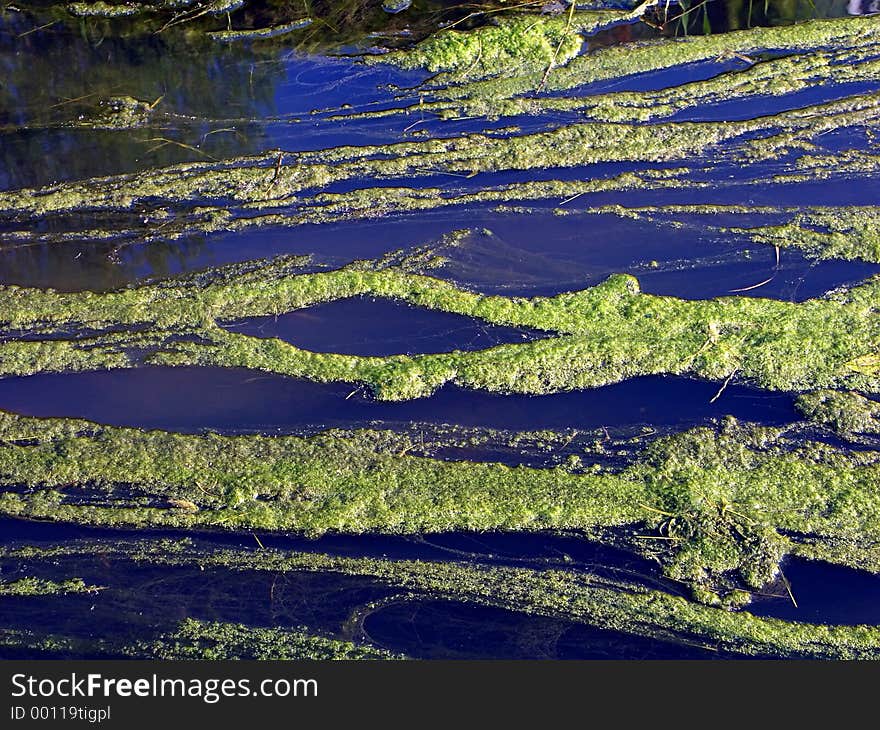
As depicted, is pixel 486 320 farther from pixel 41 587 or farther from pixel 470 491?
pixel 41 587

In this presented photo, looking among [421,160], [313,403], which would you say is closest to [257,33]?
[421,160]

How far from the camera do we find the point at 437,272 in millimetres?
3445

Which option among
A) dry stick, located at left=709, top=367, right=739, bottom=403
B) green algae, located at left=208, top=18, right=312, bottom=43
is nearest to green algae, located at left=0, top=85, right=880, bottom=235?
green algae, located at left=208, top=18, right=312, bottom=43

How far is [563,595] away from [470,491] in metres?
0.45

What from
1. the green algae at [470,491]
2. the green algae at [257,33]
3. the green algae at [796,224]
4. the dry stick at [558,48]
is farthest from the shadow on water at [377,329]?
the green algae at [257,33]

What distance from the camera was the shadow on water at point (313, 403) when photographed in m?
2.89

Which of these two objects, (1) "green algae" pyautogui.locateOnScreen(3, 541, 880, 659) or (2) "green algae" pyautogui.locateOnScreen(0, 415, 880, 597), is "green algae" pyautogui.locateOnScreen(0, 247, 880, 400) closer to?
(2) "green algae" pyautogui.locateOnScreen(0, 415, 880, 597)

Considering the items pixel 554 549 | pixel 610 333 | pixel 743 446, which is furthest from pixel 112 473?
pixel 743 446

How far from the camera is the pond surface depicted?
2541 millimetres

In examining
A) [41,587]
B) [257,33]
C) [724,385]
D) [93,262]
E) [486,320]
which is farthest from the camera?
[257,33]

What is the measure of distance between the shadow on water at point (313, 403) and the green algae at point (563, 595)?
0.49 meters

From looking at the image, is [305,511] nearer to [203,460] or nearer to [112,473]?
[203,460]

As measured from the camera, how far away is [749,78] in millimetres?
4242

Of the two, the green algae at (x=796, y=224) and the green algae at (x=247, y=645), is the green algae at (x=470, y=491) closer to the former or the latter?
the green algae at (x=247, y=645)
